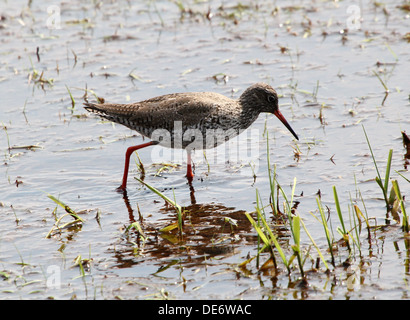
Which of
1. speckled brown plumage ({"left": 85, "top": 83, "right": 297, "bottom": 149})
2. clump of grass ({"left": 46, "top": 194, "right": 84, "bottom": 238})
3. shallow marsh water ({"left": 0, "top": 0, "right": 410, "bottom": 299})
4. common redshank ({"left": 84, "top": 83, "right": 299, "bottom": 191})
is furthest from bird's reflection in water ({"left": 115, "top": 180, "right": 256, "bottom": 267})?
speckled brown plumage ({"left": 85, "top": 83, "right": 297, "bottom": 149})

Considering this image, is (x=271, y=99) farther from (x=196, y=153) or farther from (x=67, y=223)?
(x=67, y=223)

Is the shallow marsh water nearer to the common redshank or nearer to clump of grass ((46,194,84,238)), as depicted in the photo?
clump of grass ((46,194,84,238))

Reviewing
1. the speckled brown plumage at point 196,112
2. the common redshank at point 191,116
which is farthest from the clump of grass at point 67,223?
the speckled brown plumage at point 196,112

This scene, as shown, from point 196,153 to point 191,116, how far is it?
1.37 metres

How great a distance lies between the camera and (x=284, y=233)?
271 inches

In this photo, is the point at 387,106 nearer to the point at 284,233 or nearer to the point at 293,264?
the point at 284,233

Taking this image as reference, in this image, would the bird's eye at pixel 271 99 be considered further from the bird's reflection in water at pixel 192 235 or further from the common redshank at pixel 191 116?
the bird's reflection in water at pixel 192 235

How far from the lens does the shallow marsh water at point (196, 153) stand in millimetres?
6145

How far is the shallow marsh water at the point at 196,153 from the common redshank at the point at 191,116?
0.56 m

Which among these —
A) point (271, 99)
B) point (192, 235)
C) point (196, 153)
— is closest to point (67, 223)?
point (192, 235)

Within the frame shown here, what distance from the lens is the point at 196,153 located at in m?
9.97

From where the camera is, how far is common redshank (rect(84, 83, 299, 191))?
8672 mm

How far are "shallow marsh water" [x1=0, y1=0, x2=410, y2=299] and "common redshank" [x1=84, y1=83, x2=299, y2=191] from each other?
56 cm
